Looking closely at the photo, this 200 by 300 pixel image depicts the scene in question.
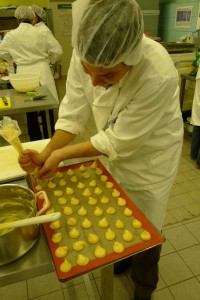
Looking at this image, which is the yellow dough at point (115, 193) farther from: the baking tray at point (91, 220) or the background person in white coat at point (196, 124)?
the background person in white coat at point (196, 124)

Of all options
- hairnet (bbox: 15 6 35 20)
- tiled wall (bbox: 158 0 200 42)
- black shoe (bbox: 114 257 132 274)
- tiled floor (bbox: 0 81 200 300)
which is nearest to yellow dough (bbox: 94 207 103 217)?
tiled floor (bbox: 0 81 200 300)

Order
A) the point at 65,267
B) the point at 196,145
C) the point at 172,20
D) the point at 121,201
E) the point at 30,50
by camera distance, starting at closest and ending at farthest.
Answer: the point at 65,267, the point at 121,201, the point at 196,145, the point at 30,50, the point at 172,20

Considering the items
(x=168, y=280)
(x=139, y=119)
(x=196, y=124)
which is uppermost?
(x=139, y=119)

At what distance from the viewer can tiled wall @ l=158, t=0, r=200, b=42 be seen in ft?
10.8

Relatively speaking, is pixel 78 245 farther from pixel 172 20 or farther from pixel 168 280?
pixel 172 20

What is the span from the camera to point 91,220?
792 millimetres

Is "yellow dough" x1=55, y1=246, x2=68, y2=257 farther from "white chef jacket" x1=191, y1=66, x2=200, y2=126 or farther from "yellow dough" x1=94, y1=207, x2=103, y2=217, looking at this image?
"white chef jacket" x1=191, y1=66, x2=200, y2=126

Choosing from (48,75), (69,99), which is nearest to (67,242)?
(69,99)

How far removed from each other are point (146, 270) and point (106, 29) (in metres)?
1.02

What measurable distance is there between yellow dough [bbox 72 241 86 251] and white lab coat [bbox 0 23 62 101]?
235 cm

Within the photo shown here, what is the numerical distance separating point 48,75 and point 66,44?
9.83ft

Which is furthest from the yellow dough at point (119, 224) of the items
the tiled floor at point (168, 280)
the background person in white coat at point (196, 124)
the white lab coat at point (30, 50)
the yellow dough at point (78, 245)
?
the white lab coat at point (30, 50)

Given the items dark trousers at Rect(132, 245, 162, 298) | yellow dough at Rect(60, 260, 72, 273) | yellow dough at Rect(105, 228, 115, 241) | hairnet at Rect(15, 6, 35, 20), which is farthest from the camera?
hairnet at Rect(15, 6, 35, 20)

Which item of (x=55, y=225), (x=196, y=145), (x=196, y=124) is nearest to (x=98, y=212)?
(x=55, y=225)
